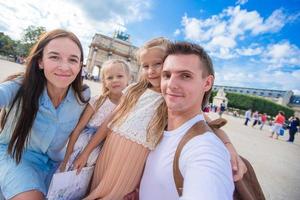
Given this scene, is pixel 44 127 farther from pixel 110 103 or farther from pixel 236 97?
pixel 236 97

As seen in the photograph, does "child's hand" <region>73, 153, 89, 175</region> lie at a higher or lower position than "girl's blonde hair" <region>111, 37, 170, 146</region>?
lower

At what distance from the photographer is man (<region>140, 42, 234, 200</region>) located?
1.45 m

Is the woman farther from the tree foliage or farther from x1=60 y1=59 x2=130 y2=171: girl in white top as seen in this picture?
the tree foliage

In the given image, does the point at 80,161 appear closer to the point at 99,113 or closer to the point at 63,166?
the point at 63,166

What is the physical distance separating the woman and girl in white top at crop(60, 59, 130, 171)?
130 mm

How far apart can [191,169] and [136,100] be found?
101 centimetres

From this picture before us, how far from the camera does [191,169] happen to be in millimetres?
1438

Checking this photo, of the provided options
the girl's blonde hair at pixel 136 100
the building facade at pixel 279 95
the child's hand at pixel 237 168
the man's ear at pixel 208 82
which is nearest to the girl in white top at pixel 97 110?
the girl's blonde hair at pixel 136 100

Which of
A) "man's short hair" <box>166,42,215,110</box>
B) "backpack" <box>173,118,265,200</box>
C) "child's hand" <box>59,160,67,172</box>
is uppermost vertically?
"man's short hair" <box>166,42,215,110</box>

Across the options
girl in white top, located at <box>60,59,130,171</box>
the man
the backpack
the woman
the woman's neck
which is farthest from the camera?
the woman's neck

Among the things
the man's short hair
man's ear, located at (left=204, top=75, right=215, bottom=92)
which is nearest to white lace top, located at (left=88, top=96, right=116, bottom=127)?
the man's short hair

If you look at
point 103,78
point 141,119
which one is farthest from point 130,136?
point 103,78

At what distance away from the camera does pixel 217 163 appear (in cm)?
141

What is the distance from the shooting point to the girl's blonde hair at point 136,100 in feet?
6.66
